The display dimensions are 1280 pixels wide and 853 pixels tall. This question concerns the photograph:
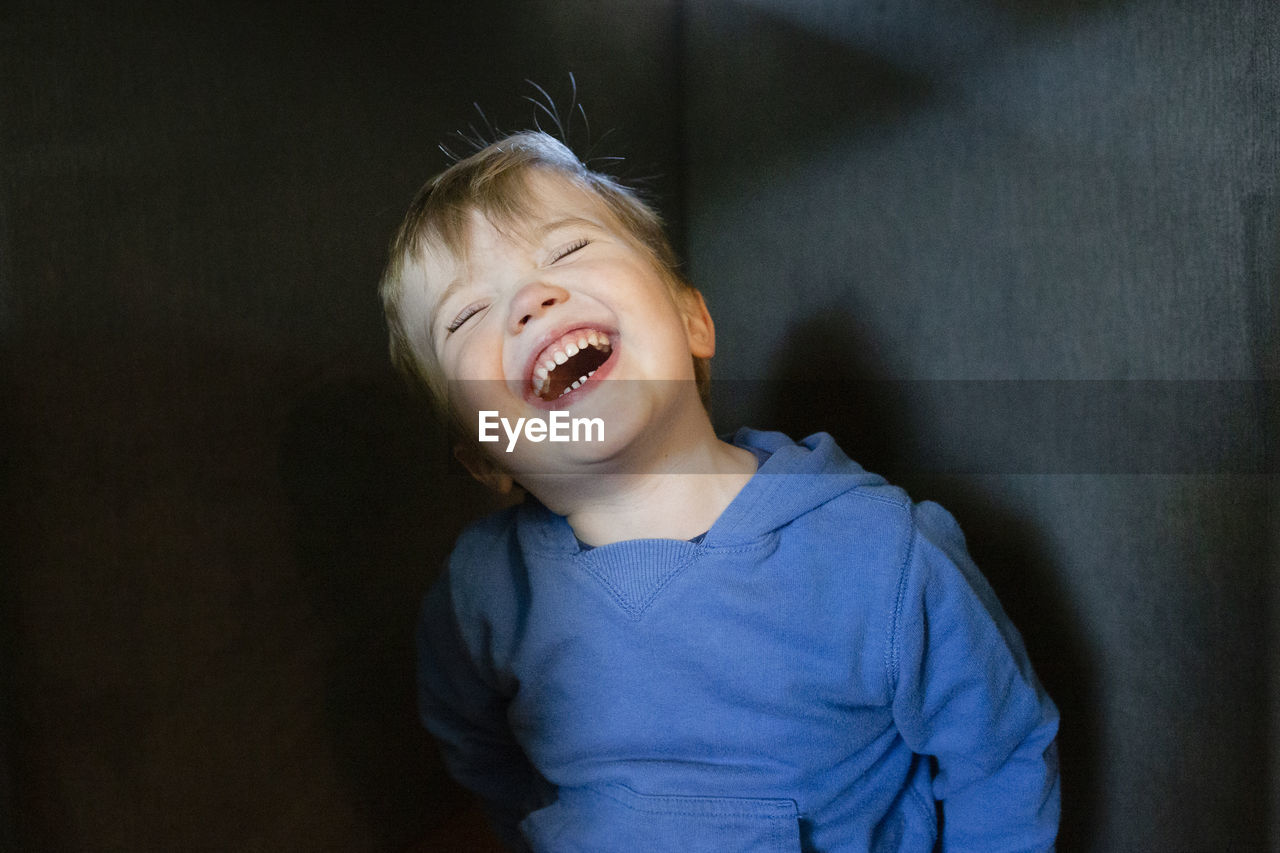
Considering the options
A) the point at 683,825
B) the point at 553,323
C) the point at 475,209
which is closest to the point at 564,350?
the point at 553,323

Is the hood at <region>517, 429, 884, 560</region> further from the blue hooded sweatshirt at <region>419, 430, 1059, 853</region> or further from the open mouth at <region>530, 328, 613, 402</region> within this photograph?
the open mouth at <region>530, 328, 613, 402</region>

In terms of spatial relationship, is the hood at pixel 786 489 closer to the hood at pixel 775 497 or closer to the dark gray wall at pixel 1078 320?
the hood at pixel 775 497

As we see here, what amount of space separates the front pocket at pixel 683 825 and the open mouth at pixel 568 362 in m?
0.30

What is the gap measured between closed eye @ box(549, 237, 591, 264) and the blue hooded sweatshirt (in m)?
→ 0.22

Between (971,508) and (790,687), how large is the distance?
289 mm

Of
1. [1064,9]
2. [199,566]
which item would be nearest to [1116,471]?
[1064,9]

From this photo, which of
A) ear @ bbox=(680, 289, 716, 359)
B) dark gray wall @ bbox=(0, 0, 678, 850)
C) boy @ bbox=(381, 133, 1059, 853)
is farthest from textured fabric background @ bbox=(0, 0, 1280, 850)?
ear @ bbox=(680, 289, 716, 359)

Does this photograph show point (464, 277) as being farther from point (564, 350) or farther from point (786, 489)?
point (786, 489)

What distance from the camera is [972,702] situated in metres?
0.57

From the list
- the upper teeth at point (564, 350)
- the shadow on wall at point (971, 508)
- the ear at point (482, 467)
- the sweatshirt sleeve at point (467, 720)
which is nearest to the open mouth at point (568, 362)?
the upper teeth at point (564, 350)

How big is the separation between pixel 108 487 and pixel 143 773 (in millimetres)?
205

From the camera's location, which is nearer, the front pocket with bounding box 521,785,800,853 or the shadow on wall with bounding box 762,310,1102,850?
the front pocket with bounding box 521,785,800,853

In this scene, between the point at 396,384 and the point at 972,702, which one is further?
the point at 396,384

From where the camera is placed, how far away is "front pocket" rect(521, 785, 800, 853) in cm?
56
